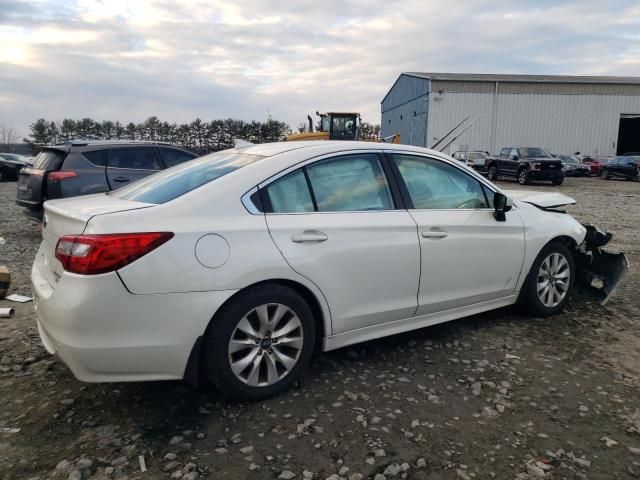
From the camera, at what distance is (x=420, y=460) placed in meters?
2.50

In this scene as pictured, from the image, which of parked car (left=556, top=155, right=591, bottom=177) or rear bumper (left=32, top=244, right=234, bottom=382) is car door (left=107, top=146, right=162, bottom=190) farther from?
parked car (left=556, top=155, right=591, bottom=177)

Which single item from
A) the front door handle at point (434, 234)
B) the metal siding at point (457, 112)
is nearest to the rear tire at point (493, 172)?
the metal siding at point (457, 112)

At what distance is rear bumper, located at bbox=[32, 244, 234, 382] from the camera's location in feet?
8.39

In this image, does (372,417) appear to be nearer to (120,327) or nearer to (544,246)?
(120,327)

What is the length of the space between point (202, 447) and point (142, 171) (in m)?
6.00

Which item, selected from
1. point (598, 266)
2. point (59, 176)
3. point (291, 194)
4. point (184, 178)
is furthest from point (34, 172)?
point (598, 266)

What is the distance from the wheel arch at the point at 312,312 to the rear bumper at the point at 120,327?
38mm

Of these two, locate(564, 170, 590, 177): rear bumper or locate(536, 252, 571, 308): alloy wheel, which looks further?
locate(564, 170, 590, 177): rear bumper

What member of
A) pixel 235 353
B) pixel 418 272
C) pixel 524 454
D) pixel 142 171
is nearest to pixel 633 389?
pixel 524 454

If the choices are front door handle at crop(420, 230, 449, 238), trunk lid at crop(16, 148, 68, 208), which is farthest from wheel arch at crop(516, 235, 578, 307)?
trunk lid at crop(16, 148, 68, 208)

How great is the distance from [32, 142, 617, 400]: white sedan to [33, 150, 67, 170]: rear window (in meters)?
4.54

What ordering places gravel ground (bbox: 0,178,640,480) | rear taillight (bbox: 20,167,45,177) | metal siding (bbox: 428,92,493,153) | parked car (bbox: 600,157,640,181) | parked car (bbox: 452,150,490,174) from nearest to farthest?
gravel ground (bbox: 0,178,640,480) → rear taillight (bbox: 20,167,45,177) → parked car (bbox: 600,157,640,181) → parked car (bbox: 452,150,490,174) → metal siding (bbox: 428,92,493,153)

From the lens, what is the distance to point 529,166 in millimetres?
22719

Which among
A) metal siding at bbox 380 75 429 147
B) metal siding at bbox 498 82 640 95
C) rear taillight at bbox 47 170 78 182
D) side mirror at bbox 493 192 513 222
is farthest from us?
metal siding at bbox 380 75 429 147
